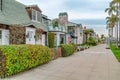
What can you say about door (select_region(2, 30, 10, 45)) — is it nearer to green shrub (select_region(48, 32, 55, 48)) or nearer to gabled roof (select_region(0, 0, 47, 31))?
gabled roof (select_region(0, 0, 47, 31))

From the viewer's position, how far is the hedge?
991cm

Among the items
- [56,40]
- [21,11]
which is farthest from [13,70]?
[56,40]

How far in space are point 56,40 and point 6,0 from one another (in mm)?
15625

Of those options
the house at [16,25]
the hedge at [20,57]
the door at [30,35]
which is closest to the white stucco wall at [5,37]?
the house at [16,25]

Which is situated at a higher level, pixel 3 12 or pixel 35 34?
pixel 3 12

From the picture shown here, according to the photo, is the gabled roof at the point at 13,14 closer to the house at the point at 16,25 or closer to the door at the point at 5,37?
the house at the point at 16,25

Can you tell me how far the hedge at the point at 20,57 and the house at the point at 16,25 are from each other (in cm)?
712

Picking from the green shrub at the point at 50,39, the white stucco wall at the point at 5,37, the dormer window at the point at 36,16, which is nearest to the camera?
the white stucco wall at the point at 5,37

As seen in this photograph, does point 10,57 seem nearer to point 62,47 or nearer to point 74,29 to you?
point 62,47

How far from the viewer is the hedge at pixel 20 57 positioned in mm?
9906

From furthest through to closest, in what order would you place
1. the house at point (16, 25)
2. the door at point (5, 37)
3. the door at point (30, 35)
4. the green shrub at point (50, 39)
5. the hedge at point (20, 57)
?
1. the green shrub at point (50, 39)
2. the door at point (30, 35)
3. the house at point (16, 25)
4. the door at point (5, 37)
5. the hedge at point (20, 57)

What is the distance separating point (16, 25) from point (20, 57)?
34.7ft

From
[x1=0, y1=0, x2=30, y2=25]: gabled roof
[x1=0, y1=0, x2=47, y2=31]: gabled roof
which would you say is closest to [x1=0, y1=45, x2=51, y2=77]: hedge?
[x1=0, y1=0, x2=47, y2=31]: gabled roof

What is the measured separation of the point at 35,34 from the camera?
26.4 meters
